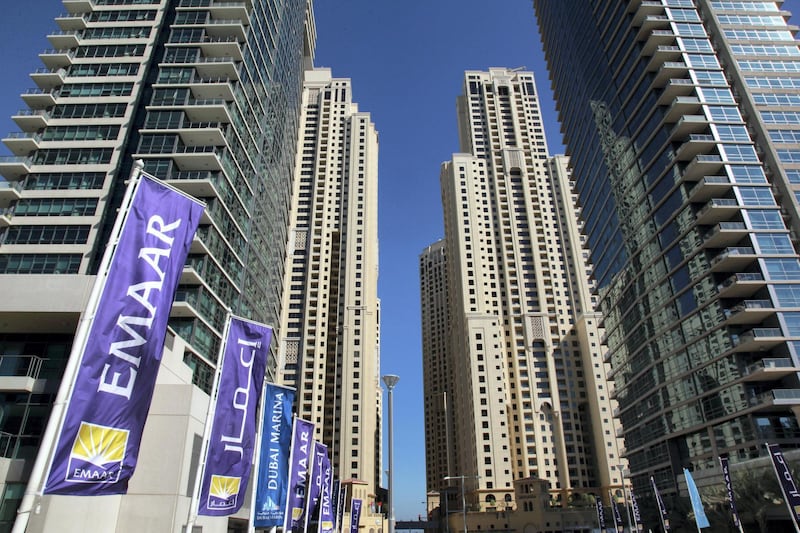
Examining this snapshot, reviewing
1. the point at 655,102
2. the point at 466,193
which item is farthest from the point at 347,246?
the point at 655,102

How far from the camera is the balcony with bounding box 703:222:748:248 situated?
60.4 m

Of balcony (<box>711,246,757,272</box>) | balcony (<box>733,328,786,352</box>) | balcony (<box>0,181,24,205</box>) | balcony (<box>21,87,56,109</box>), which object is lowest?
balcony (<box>733,328,786,352</box>)

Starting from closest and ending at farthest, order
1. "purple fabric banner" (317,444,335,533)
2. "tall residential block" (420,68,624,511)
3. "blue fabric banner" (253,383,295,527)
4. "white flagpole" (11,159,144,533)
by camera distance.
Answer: "white flagpole" (11,159,144,533) → "blue fabric banner" (253,383,295,527) → "purple fabric banner" (317,444,335,533) → "tall residential block" (420,68,624,511)

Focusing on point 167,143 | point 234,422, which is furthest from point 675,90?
point 234,422

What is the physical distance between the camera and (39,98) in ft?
205

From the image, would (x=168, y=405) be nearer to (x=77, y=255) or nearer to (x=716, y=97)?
(x=77, y=255)

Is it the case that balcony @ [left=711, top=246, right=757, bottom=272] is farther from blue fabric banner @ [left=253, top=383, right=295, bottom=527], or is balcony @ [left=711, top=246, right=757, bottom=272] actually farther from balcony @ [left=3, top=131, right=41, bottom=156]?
balcony @ [left=3, top=131, right=41, bottom=156]

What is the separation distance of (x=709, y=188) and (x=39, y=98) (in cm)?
7820

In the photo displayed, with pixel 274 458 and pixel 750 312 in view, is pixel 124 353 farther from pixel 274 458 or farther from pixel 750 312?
pixel 750 312

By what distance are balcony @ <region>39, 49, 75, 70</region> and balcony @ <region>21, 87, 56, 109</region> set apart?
3.45 meters

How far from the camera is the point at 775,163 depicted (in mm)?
64812

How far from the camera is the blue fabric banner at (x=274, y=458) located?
2677cm

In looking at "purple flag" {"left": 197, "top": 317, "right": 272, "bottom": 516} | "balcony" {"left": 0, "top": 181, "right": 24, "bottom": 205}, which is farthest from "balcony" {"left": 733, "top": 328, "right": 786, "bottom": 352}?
"balcony" {"left": 0, "top": 181, "right": 24, "bottom": 205}

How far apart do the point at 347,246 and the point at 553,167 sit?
2507 inches
